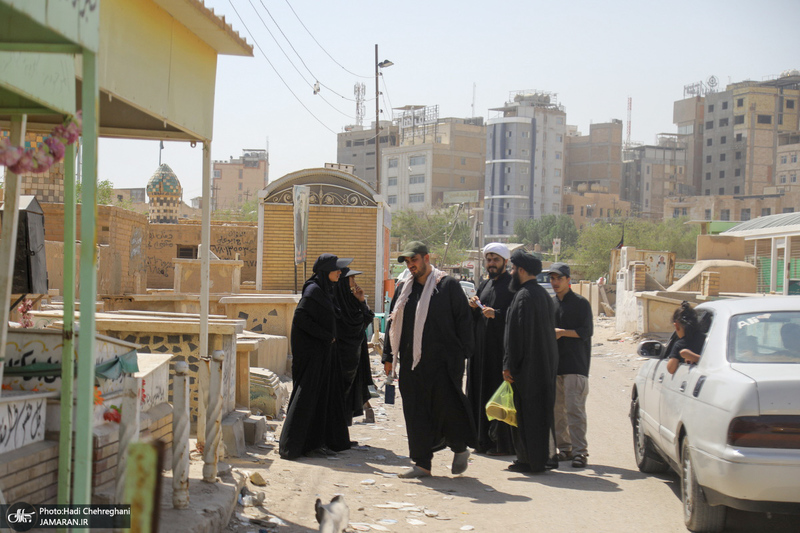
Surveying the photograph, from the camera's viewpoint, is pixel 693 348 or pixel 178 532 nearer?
pixel 178 532

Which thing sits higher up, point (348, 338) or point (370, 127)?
point (370, 127)

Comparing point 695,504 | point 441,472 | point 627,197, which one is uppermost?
point 627,197

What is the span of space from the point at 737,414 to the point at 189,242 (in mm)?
25342

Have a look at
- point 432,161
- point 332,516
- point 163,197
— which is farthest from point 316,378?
point 432,161

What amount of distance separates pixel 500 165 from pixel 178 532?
359 feet

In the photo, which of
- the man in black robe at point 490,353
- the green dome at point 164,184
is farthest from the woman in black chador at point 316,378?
the green dome at point 164,184

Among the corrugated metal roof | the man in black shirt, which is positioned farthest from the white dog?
the corrugated metal roof

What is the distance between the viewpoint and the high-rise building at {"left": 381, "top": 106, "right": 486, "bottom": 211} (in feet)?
362

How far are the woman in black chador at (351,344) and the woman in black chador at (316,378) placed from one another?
0.67ft

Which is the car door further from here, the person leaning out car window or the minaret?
the minaret

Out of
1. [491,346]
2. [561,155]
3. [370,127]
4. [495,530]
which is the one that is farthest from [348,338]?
[370,127]

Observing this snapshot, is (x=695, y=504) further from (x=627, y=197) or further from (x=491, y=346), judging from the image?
(x=627, y=197)

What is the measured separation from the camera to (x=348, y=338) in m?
7.82

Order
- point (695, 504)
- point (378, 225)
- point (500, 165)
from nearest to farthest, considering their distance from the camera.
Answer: point (695, 504), point (378, 225), point (500, 165)
